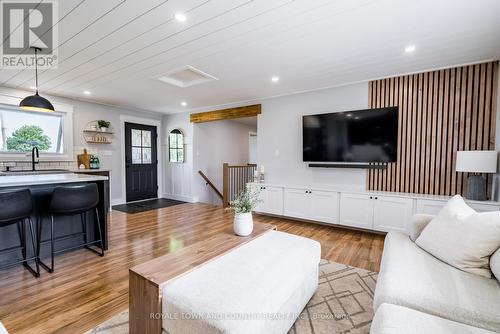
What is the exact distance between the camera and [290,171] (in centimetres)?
475

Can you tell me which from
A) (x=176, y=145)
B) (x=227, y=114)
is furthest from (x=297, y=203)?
(x=176, y=145)

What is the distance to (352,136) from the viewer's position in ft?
12.9

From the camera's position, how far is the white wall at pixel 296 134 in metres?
4.05

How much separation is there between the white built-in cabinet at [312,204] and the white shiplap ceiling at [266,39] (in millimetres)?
1946

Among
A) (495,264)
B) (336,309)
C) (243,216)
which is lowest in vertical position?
(336,309)

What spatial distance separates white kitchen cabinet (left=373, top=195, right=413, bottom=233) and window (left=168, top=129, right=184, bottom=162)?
4962 millimetres

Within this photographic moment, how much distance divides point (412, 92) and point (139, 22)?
3810mm

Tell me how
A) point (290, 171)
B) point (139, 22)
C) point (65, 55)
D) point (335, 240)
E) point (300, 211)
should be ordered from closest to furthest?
1. point (139, 22)
2. point (65, 55)
3. point (335, 240)
4. point (300, 211)
5. point (290, 171)

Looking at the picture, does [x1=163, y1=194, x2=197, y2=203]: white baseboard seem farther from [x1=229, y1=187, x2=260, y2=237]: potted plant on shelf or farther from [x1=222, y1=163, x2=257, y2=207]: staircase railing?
[x1=229, y1=187, x2=260, y2=237]: potted plant on shelf

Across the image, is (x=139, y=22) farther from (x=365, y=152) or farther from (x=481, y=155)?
(x=481, y=155)

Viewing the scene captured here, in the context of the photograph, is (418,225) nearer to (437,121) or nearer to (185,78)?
(437,121)

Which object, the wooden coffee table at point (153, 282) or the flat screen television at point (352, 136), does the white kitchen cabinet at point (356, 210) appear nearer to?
the flat screen television at point (352, 136)

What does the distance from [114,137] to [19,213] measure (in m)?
3.91

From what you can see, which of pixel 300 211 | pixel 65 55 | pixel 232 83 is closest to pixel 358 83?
pixel 232 83
